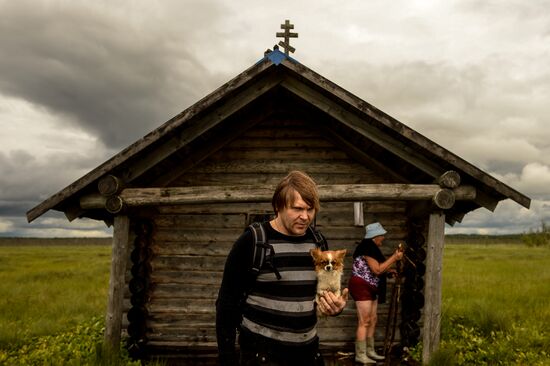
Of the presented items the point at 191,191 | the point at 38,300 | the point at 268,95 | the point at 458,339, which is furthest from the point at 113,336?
the point at 38,300

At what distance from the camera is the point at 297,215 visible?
7.65 ft

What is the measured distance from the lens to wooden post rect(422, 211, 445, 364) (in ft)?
19.1

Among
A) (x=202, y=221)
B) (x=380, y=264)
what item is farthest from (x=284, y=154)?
(x=380, y=264)

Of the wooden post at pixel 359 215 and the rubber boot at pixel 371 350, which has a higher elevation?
the wooden post at pixel 359 215

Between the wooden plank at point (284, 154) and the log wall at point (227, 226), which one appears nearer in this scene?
the log wall at point (227, 226)

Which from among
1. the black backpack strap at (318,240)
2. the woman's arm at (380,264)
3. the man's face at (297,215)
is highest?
the man's face at (297,215)

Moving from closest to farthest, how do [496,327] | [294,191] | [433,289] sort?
[294,191] < [433,289] < [496,327]

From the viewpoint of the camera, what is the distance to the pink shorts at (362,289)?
6.16 metres

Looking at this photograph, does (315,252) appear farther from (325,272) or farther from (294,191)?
(294,191)

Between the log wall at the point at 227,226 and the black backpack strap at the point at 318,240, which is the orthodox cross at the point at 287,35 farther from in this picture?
the black backpack strap at the point at 318,240

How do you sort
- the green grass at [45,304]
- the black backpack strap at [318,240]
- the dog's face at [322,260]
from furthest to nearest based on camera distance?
1. the green grass at [45,304]
2. the black backpack strap at [318,240]
3. the dog's face at [322,260]

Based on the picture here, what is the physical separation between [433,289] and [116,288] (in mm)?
4250

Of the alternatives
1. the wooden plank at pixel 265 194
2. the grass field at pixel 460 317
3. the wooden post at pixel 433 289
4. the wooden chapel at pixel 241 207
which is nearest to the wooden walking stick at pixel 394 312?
the wooden chapel at pixel 241 207

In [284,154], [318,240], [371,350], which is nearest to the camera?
[318,240]
